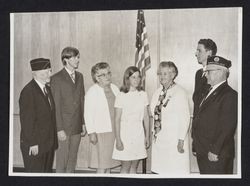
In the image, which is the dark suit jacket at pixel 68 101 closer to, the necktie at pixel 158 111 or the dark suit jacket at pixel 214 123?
the necktie at pixel 158 111

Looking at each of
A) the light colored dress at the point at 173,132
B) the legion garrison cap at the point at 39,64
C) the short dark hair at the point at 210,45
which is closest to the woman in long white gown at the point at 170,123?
the light colored dress at the point at 173,132

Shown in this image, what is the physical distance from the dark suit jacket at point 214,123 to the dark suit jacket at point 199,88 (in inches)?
0.6

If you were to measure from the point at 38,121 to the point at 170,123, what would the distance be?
41cm

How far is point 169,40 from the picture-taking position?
49.7 inches

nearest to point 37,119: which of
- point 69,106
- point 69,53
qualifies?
point 69,106

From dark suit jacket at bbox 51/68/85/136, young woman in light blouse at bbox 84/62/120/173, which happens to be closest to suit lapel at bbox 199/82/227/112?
young woman in light blouse at bbox 84/62/120/173

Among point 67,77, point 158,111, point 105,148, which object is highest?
point 67,77

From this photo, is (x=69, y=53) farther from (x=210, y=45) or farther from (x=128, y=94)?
(x=210, y=45)

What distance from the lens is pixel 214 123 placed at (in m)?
1.25

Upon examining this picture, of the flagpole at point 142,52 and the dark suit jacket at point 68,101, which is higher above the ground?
the flagpole at point 142,52

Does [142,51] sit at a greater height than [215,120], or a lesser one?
greater

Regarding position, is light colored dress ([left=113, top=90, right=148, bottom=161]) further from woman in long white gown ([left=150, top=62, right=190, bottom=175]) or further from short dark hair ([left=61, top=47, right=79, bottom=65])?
short dark hair ([left=61, top=47, right=79, bottom=65])

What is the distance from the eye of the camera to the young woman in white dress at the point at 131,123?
4.17 ft

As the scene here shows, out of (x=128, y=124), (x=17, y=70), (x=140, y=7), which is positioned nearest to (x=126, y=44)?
(x=140, y=7)
